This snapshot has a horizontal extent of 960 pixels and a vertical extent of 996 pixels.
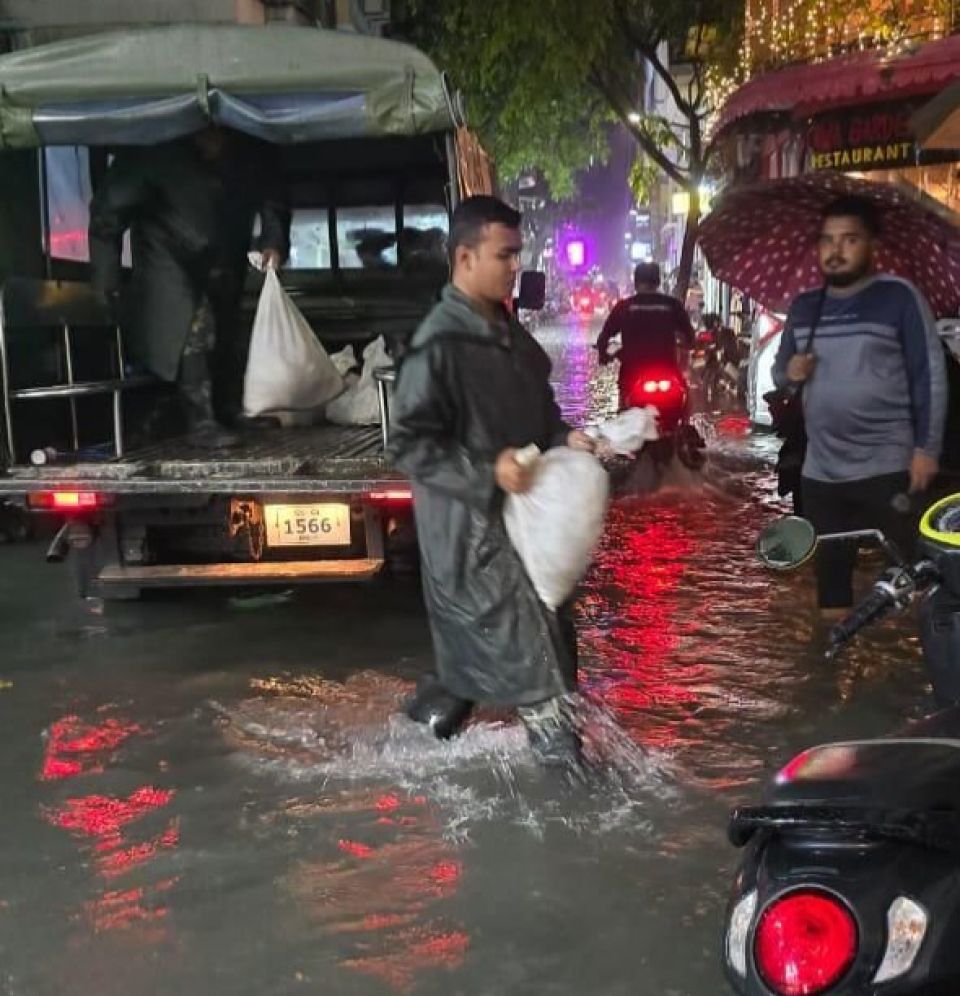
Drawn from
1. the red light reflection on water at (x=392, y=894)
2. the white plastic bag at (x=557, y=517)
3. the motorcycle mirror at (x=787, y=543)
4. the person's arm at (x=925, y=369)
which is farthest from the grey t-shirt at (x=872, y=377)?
the red light reflection on water at (x=392, y=894)

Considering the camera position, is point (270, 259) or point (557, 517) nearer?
point (557, 517)

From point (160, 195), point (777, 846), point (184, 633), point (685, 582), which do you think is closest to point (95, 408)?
point (160, 195)

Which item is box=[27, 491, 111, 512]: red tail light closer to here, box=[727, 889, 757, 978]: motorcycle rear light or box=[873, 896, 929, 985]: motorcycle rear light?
box=[727, 889, 757, 978]: motorcycle rear light

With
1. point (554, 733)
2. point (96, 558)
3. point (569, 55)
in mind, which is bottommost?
point (554, 733)

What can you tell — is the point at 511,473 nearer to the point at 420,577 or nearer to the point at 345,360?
the point at 420,577

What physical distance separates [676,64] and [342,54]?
15284 millimetres

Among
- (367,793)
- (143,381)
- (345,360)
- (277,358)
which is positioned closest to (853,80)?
(345,360)

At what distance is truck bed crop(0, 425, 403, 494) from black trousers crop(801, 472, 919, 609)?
183 centimetres

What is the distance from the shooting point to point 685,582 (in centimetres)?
670

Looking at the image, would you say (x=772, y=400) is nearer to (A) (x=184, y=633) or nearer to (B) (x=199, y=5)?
(A) (x=184, y=633)

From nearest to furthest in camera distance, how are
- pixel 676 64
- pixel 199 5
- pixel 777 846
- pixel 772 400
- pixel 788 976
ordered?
pixel 788 976, pixel 777 846, pixel 772 400, pixel 199 5, pixel 676 64

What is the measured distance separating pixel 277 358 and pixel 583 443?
9.56ft

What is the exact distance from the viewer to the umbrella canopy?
4.65m

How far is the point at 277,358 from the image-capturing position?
625cm
